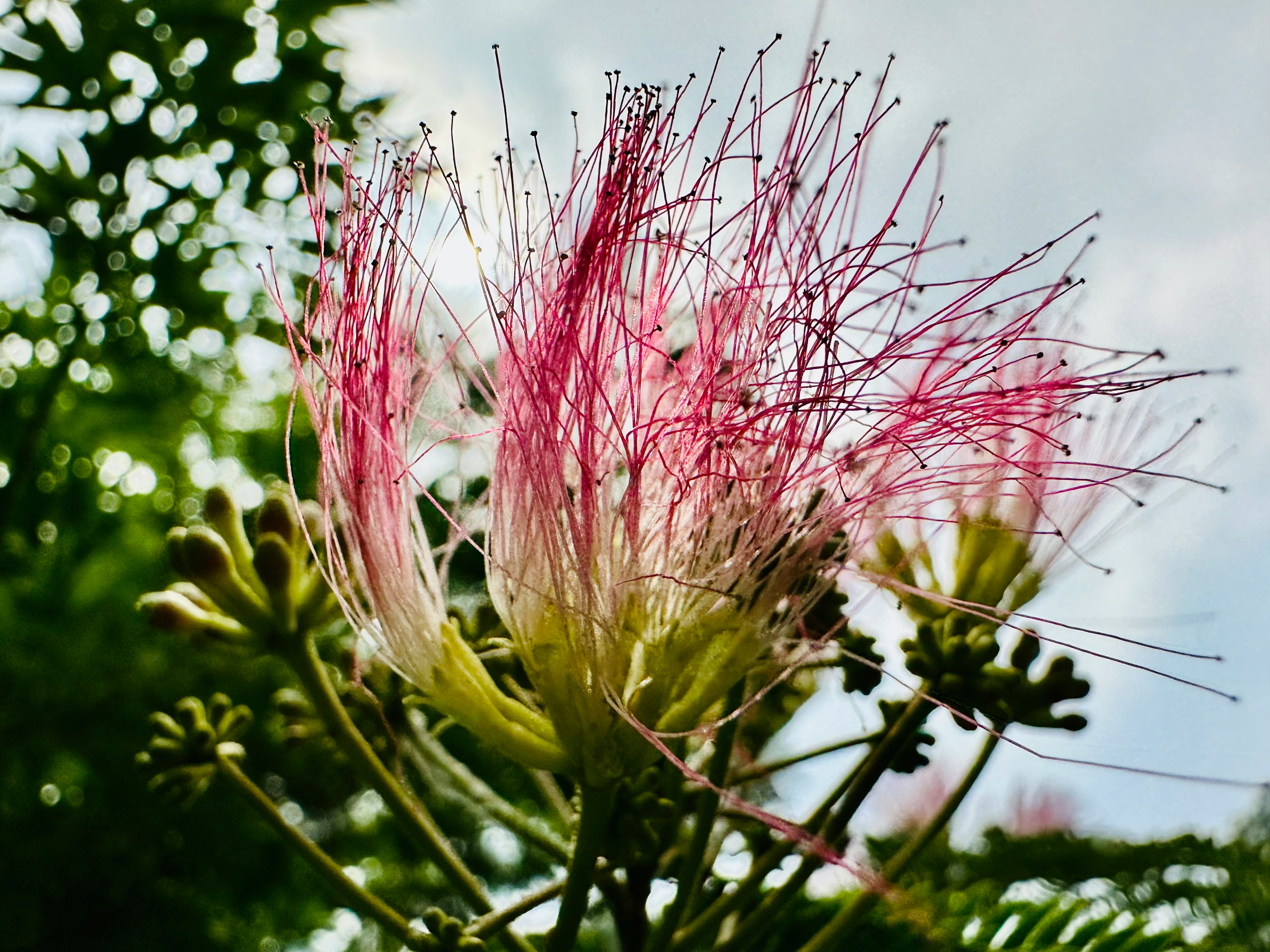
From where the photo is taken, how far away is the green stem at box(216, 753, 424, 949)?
133 cm

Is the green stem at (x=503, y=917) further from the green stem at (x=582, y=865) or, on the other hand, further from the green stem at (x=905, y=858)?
the green stem at (x=905, y=858)

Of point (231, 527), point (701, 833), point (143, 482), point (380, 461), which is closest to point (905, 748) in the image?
point (701, 833)

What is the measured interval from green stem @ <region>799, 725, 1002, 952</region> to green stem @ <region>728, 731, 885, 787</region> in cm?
14

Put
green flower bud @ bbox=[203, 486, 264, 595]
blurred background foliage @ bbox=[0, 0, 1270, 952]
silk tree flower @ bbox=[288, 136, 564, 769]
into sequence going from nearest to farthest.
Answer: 1. silk tree flower @ bbox=[288, 136, 564, 769]
2. green flower bud @ bbox=[203, 486, 264, 595]
3. blurred background foliage @ bbox=[0, 0, 1270, 952]

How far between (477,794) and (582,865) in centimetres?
53

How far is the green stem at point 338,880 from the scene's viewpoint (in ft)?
4.37

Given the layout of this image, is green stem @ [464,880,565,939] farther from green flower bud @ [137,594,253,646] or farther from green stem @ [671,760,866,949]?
green flower bud @ [137,594,253,646]

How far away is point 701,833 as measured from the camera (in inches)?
57.8

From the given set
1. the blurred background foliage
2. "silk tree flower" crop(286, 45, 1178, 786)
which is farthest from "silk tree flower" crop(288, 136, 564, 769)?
the blurred background foliage

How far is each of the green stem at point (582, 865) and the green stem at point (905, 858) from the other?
36 centimetres

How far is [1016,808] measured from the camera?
168 inches

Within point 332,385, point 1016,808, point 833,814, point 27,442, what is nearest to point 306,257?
point 27,442

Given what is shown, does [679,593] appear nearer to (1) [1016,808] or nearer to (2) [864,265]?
(2) [864,265]

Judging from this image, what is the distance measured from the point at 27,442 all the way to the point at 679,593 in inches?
90.1
